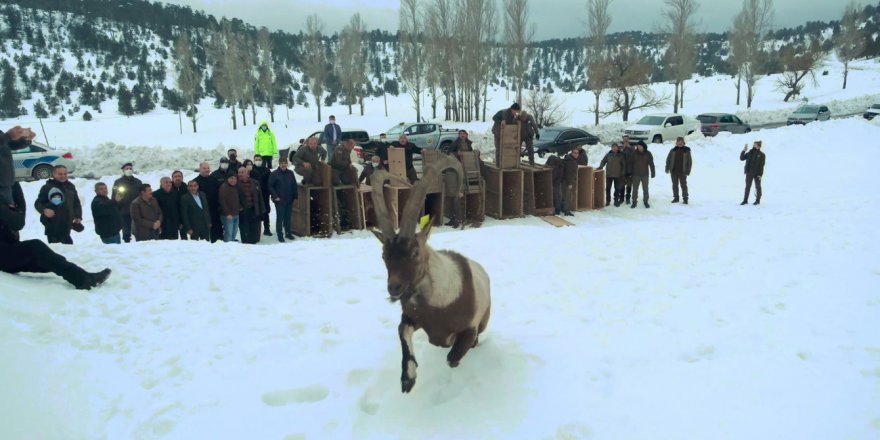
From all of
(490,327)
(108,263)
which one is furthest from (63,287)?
(490,327)

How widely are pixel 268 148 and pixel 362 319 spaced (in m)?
12.3

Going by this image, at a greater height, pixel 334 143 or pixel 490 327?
pixel 334 143

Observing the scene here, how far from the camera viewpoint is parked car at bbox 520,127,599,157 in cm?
2398

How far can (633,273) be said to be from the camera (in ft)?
24.5

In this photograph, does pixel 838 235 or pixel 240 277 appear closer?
pixel 240 277

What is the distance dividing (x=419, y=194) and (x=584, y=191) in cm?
1176

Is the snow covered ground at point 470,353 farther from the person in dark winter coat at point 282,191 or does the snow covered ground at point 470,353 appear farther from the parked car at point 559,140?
the parked car at point 559,140

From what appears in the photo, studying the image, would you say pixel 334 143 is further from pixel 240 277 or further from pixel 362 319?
pixel 362 319

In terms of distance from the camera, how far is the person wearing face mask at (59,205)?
8.15 metres

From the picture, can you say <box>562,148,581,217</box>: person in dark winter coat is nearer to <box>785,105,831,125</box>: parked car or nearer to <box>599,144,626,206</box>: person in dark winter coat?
<box>599,144,626,206</box>: person in dark winter coat

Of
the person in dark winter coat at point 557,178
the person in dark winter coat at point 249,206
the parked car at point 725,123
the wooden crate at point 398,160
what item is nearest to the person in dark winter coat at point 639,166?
the person in dark winter coat at point 557,178

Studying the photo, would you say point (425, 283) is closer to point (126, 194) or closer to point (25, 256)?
point (25, 256)

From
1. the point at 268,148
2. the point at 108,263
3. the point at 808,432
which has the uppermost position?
the point at 268,148

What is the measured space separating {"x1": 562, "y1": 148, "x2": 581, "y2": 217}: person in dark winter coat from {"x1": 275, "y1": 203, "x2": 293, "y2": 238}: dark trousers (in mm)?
6831
